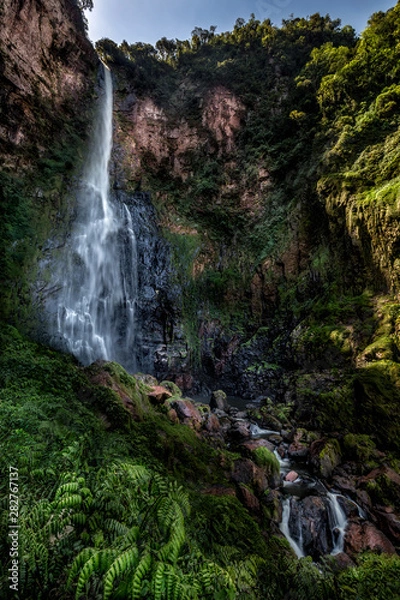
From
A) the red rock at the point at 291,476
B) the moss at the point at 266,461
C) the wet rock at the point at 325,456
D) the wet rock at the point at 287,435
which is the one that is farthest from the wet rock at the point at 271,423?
the moss at the point at 266,461

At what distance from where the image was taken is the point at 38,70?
1536cm

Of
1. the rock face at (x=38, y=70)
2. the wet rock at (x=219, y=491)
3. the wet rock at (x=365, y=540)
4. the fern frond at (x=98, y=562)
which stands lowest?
the wet rock at (x=365, y=540)

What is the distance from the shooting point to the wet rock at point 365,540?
5.05 metres

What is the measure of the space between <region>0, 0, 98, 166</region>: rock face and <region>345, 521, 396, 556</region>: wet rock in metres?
17.8

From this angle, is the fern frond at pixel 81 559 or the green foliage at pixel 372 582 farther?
the green foliage at pixel 372 582

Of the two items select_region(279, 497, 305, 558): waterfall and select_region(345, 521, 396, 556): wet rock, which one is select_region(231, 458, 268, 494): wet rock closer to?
select_region(279, 497, 305, 558): waterfall

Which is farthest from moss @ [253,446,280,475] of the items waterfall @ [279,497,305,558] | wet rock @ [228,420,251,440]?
wet rock @ [228,420,251,440]

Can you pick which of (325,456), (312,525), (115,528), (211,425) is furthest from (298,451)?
(115,528)

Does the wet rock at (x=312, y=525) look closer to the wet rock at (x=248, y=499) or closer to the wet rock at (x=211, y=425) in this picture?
the wet rock at (x=248, y=499)

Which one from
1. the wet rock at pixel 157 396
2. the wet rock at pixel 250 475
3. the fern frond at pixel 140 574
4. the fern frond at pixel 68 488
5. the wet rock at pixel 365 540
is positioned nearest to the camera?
the fern frond at pixel 140 574

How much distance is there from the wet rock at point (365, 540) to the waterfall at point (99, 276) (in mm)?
11773

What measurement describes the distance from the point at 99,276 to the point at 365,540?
15.4 metres

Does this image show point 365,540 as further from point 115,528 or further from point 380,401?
point 115,528

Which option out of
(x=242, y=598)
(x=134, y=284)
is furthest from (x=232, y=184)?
(x=242, y=598)
